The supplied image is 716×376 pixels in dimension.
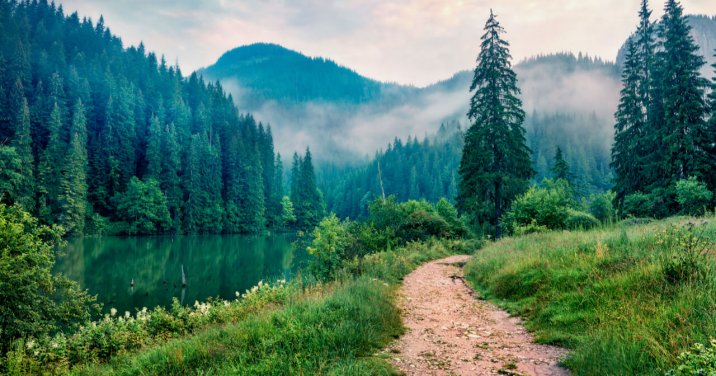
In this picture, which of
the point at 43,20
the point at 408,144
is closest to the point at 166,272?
the point at 43,20

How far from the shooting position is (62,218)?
56.3 m

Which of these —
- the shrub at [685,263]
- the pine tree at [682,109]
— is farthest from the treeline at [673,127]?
the shrub at [685,263]

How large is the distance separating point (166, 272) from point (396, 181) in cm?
12930

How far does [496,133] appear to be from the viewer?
28219mm

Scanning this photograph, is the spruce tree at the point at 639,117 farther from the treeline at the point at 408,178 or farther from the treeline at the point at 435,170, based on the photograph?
the treeline at the point at 408,178

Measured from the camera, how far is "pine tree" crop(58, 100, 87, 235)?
188ft

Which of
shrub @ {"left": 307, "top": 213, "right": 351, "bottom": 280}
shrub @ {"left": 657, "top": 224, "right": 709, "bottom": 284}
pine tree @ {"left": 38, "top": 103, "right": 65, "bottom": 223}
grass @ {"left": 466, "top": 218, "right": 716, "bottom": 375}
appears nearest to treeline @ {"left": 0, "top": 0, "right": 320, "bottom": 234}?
pine tree @ {"left": 38, "top": 103, "right": 65, "bottom": 223}

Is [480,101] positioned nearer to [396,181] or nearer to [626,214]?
[626,214]

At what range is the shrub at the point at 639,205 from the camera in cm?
2823

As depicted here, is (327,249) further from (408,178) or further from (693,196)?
(408,178)

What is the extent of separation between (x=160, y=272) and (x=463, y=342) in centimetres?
3264

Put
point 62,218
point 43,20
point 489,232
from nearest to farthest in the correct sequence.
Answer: point 489,232
point 62,218
point 43,20

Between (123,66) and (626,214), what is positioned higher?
(123,66)

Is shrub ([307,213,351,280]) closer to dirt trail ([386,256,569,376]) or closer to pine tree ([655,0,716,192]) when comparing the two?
dirt trail ([386,256,569,376])
